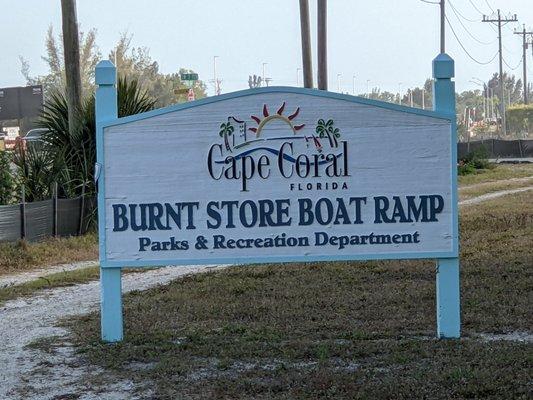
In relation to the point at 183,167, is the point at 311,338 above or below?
below

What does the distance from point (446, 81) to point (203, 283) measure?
5.12 m

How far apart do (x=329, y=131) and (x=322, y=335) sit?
5.76ft

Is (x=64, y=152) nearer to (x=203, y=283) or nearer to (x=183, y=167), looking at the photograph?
(x=203, y=283)

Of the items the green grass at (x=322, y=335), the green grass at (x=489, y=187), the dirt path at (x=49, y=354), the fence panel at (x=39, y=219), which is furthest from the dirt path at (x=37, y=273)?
the green grass at (x=489, y=187)

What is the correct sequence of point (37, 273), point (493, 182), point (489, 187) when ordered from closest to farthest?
point (37, 273)
point (489, 187)
point (493, 182)

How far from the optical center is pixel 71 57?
63.1ft

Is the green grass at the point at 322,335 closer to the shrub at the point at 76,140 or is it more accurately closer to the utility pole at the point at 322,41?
the shrub at the point at 76,140

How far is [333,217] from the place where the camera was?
8797mm

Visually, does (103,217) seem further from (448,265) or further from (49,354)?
(448,265)

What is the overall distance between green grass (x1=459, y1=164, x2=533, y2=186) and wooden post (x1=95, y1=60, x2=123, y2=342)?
2793cm

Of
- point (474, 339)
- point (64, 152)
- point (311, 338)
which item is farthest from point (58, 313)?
point (64, 152)

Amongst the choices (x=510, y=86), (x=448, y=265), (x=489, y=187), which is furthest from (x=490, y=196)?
(x=510, y=86)

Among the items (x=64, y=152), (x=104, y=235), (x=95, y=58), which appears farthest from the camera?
(x=95, y=58)

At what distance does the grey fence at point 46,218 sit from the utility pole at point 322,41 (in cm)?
968
